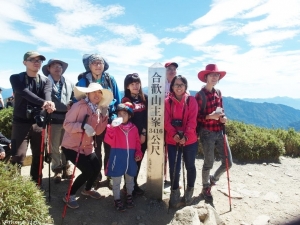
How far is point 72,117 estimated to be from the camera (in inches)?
179

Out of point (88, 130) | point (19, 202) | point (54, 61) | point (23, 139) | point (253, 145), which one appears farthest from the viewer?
point (253, 145)

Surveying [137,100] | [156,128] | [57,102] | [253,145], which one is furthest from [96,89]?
[253,145]

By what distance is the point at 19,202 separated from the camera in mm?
3215

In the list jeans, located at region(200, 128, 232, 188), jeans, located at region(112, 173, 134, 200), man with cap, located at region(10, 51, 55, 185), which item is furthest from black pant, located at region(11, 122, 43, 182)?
jeans, located at region(200, 128, 232, 188)

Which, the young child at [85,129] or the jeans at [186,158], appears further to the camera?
the jeans at [186,158]

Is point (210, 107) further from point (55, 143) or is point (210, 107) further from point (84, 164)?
point (55, 143)

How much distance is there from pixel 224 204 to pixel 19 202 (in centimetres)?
430

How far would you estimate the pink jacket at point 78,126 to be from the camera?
4.45 metres

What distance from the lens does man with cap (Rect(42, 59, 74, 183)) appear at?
575 cm

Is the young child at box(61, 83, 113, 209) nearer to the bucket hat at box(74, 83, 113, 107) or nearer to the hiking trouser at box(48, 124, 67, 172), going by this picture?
the bucket hat at box(74, 83, 113, 107)

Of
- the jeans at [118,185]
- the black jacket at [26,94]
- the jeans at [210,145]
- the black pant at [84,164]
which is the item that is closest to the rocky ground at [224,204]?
the jeans at [118,185]

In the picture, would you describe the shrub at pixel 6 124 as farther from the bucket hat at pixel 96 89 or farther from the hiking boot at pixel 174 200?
the hiking boot at pixel 174 200

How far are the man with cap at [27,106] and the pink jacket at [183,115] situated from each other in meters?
2.33

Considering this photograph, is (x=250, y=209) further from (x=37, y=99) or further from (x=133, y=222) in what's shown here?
(x=37, y=99)
